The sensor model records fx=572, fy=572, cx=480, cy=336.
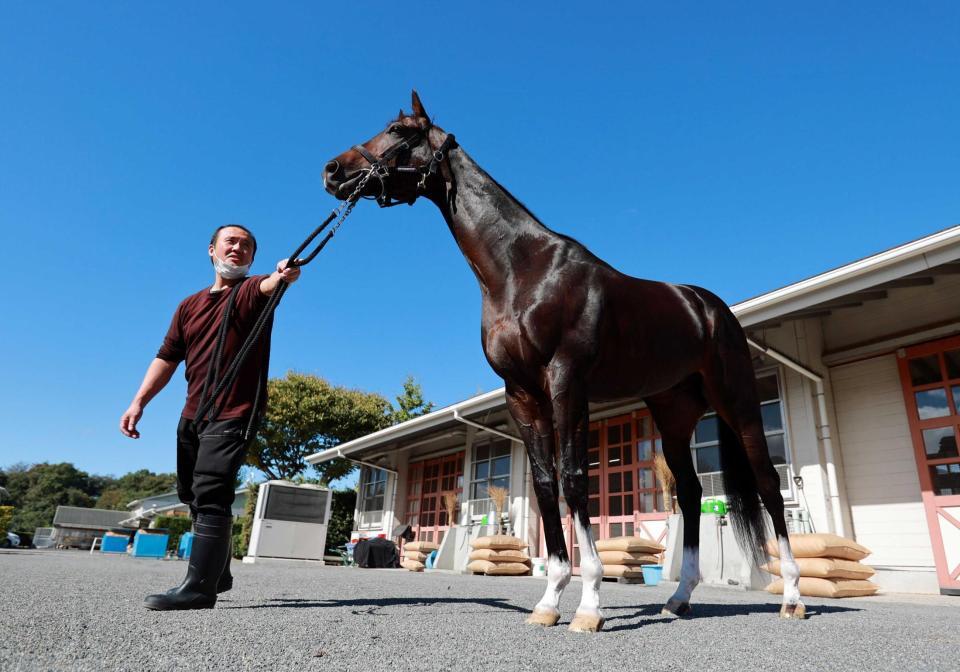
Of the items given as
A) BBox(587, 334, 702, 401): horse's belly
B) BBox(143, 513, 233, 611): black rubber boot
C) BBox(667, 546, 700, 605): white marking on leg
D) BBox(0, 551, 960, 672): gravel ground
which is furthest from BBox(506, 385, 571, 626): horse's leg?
BBox(143, 513, 233, 611): black rubber boot

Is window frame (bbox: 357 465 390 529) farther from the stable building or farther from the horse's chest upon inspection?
the horse's chest

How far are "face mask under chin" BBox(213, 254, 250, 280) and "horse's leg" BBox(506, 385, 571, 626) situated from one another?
1388 millimetres

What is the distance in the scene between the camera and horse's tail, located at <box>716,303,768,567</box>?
306cm

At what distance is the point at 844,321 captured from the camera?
826 cm

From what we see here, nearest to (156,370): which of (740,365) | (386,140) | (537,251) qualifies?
(386,140)

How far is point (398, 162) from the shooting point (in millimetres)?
2783

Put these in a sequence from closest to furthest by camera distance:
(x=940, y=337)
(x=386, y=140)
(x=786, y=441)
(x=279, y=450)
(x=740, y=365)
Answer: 1. (x=386, y=140)
2. (x=740, y=365)
3. (x=940, y=337)
4. (x=786, y=441)
5. (x=279, y=450)

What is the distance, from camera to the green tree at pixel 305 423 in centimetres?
2273

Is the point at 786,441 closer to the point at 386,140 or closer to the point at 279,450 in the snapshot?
the point at 386,140

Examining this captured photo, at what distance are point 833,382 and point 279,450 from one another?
66.9 feet

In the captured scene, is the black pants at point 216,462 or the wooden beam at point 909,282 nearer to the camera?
the black pants at point 216,462

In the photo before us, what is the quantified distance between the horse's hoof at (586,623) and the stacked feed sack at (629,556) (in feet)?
22.0

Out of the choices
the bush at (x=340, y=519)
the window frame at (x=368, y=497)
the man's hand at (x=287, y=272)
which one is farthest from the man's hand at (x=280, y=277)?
the bush at (x=340, y=519)

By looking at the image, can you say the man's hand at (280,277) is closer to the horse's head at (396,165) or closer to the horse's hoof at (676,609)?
the horse's head at (396,165)
